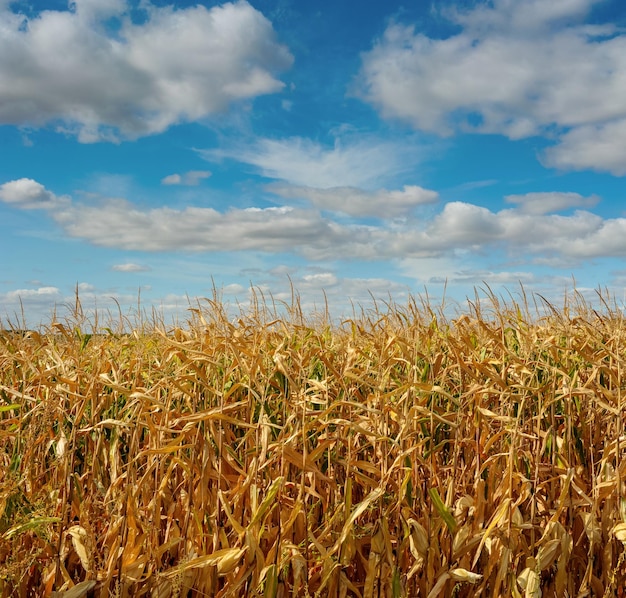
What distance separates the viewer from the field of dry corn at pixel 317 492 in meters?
3.13

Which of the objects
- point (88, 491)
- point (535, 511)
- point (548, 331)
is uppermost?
point (548, 331)

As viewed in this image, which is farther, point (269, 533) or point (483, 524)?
point (483, 524)

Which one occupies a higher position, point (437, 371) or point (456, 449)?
point (437, 371)

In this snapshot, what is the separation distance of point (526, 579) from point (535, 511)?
47 cm

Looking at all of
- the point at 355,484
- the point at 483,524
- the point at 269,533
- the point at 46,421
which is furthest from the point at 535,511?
the point at 46,421

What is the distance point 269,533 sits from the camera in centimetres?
318

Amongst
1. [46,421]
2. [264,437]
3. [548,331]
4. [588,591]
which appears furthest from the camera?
[548,331]

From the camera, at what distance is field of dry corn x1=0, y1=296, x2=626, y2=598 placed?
3.13 metres

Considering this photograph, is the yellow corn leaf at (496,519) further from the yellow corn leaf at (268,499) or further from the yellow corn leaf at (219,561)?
the yellow corn leaf at (219,561)

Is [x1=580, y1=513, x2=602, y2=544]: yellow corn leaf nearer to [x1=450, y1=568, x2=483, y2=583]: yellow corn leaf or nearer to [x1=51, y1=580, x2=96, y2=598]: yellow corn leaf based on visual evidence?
[x1=450, y1=568, x2=483, y2=583]: yellow corn leaf

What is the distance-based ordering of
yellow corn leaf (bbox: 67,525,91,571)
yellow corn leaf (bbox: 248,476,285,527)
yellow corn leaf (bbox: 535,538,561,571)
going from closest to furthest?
yellow corn leaf (bbox: 248,476,285,527) < yellow corn leaf (bbox: 67,525,91,571) < yellow corn leaf (bbox: 535,538,561,571)

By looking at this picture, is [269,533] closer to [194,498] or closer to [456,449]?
[194,498]

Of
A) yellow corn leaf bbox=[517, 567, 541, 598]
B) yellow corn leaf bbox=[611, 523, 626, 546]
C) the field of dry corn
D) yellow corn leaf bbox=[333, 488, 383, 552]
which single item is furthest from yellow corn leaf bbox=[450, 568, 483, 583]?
yellow corn leaf bbox=[611, 523, 626, 546]

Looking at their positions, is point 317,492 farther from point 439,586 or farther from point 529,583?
point 529,583
